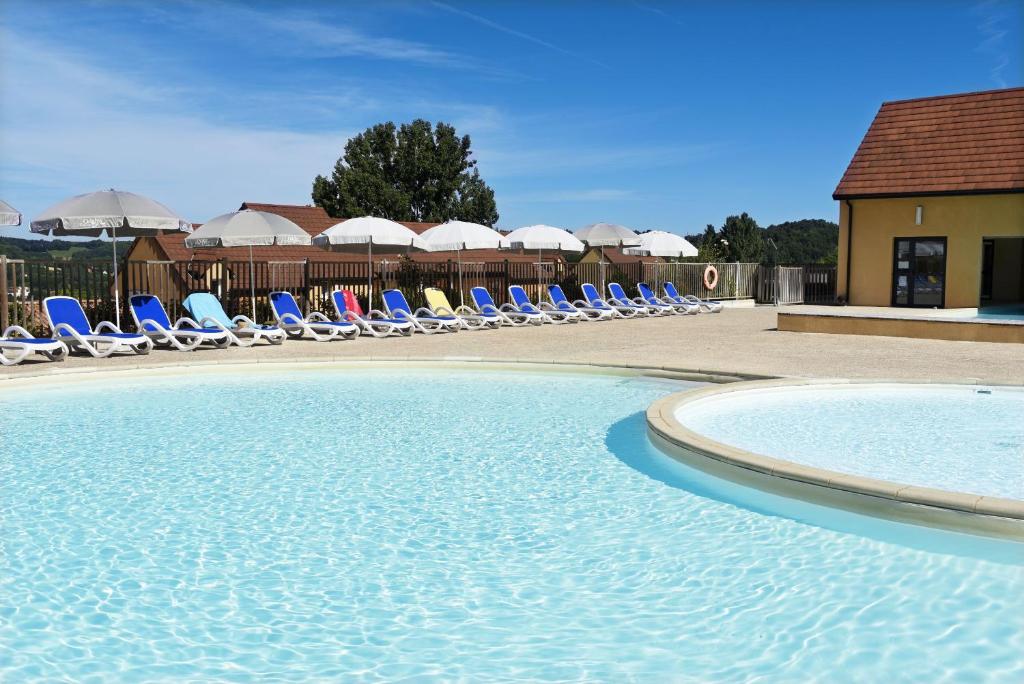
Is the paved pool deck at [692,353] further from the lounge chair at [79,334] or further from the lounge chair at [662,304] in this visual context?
the lounge chair at [662,304]

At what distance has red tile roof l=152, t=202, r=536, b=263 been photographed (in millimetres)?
26672

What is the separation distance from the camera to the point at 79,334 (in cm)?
1181

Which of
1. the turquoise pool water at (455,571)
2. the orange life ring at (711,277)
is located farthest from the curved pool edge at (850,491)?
the orange life ring at (711,277)

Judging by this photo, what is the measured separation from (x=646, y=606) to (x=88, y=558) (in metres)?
2.98

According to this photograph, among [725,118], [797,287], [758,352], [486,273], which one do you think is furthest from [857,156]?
[758,352]

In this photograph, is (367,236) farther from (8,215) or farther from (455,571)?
(455,571)

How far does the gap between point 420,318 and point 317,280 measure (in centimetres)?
528

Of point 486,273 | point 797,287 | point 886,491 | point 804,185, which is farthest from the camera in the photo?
point 804,185

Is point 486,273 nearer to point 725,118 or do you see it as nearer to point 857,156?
point 857,156

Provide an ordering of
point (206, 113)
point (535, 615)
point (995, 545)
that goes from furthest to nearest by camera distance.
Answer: point (206, 113)
point (995, 545)
point (535, 615)

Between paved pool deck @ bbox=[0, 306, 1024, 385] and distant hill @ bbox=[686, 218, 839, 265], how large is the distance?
71.8 m

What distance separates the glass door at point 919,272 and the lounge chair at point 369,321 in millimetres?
15665

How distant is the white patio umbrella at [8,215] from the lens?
12.0 meters

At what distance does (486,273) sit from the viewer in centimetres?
2391
